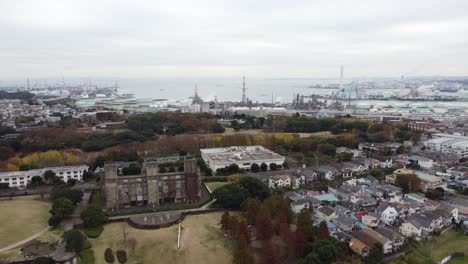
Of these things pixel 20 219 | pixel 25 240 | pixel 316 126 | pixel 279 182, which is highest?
pixel 316 126

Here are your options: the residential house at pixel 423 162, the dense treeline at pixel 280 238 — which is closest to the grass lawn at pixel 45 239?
the dense treeline at pixel 280 238

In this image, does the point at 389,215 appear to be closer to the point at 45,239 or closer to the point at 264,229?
the point at 264,229

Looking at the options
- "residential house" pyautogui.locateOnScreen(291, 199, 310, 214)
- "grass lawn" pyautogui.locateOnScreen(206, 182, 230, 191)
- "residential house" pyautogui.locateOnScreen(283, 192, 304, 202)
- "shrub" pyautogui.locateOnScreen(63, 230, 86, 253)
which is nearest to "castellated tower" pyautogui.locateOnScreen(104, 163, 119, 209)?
"shrub" pyautogui.locateOnScreen(63, 230, 86, 253)

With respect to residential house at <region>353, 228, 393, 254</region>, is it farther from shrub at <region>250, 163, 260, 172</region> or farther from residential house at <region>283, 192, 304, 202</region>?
shrub at <region>250, 163, 260, 172</region>

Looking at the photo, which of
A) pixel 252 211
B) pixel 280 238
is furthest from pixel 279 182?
pixel 280 238

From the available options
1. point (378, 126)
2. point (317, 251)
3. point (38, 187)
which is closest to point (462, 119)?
point (378, 126)

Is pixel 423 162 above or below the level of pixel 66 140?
below

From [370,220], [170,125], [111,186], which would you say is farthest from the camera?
[170,125]

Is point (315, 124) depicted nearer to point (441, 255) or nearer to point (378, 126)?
point (378, 126)
